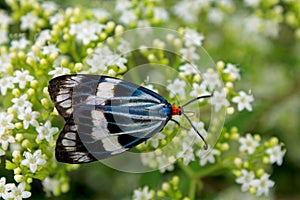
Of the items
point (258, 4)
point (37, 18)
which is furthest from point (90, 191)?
point (258, 4)

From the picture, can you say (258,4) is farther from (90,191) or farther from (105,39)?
(90,191)

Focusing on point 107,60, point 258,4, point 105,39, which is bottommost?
point 107,60

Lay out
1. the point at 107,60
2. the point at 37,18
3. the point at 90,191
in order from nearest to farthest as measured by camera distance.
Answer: the point at 107,60 < the point at 37,18 < the point at 90,191

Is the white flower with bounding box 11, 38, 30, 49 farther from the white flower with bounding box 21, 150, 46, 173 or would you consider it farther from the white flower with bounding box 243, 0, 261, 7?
the white flower with bounding box 243, 0, 261, 7

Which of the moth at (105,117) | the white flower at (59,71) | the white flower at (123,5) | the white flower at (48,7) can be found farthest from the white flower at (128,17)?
the moth at (105,117)

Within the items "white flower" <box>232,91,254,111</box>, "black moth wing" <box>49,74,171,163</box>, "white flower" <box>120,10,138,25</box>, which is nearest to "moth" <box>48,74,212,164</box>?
"black moth wing" <box>49,74,171,163</box>

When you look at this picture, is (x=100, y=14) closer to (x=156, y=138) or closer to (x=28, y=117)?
(x=28, y=117)
